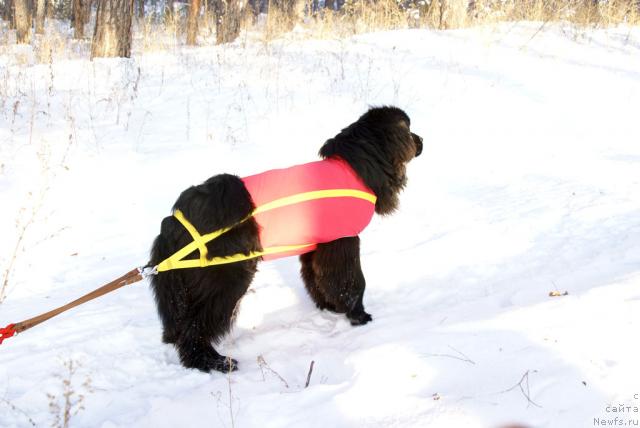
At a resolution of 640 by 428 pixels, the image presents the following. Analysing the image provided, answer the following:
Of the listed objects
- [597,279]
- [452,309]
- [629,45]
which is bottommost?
[452,309]

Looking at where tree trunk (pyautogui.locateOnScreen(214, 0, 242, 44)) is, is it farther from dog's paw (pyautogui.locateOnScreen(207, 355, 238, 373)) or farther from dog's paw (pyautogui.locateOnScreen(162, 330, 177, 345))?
dog's paw (pyautogui.locateOnScreen(207, 355, 238, 373))

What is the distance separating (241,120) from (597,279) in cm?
439

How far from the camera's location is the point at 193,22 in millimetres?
13469

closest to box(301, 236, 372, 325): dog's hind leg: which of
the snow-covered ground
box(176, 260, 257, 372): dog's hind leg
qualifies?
the snow-covered ground

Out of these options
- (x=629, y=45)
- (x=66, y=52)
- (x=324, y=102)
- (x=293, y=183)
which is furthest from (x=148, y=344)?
(x=629, y=45)

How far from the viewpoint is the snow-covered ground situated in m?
2.00

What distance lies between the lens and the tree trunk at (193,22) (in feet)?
43.8

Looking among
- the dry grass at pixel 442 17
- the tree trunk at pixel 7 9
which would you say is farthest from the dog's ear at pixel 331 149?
the tree trunk at pixel 7 9

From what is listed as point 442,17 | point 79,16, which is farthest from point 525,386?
point 79,16

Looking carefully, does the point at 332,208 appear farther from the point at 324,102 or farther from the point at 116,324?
the point at 324,102

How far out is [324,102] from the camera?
6.52m

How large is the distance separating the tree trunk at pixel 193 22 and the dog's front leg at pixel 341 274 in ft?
38.5

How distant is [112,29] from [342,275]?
254 inches

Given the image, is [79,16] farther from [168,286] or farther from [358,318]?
[358,318]
